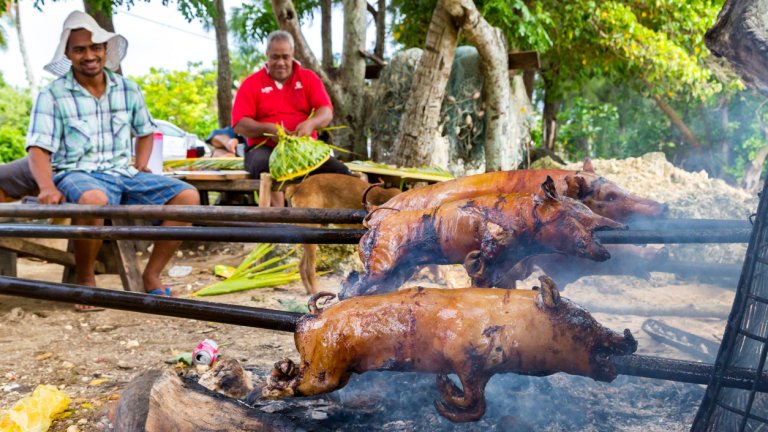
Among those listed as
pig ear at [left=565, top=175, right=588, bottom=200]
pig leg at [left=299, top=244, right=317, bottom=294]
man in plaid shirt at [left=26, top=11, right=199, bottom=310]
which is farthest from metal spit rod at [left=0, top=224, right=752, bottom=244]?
pig leg at [left=299, top=244, right=317, bottom=294]

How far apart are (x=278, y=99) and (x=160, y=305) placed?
17.2 feet

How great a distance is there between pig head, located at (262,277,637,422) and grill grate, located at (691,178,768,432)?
0.93 feet

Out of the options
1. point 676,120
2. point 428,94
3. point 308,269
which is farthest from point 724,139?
point 308,269

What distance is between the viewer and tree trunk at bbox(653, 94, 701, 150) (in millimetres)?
17070

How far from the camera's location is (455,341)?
1.85m

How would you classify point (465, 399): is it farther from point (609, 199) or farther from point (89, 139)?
point (89, 139)

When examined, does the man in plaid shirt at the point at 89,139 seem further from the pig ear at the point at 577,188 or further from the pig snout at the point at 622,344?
the pig snout at the point at 622,344

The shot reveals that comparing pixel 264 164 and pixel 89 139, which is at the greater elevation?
pixel 89 139

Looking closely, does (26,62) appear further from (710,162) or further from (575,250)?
(575,250)

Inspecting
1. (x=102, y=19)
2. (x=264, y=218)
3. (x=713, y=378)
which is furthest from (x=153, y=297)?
(x=102, y=19)

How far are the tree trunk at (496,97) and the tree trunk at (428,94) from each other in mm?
522

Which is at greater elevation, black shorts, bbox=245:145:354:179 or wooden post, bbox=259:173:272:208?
black shorts, bbox=245:145:354:179

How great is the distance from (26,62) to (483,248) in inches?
1426

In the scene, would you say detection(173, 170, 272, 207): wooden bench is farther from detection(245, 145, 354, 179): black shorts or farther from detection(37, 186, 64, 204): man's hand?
detection(37, 186, 64, 204): man's hand
